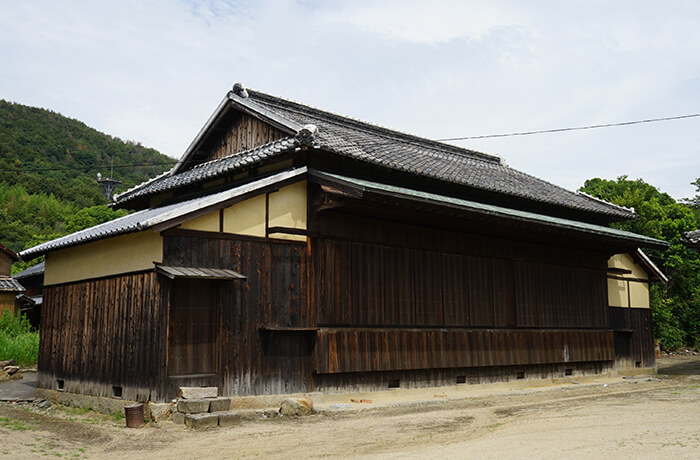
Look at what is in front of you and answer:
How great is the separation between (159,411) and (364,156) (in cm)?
659

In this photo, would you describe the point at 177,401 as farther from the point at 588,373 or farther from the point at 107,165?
the point at 107,165

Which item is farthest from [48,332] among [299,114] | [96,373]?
[299,114]

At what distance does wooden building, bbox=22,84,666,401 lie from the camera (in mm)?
11547

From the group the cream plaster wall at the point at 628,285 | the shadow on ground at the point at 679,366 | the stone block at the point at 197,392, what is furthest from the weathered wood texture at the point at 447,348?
the shadow on ground at the point at 679,366

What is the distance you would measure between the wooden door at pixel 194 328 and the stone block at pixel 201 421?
98cm

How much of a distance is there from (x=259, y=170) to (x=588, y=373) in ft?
39.7

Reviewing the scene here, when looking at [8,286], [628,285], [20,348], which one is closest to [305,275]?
[628,285]

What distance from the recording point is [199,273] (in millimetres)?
11133

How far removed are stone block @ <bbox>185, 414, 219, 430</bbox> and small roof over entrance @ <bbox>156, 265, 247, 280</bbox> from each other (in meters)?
2.36

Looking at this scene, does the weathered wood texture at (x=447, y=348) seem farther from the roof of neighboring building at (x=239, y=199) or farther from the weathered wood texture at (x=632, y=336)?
the roof of neighboring building at (x=239, y=199)

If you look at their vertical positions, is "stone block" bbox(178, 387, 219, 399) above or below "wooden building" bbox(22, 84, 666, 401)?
below

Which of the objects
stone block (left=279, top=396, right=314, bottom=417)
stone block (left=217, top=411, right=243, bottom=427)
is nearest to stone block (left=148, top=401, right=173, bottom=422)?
stone block (left=217, top=411, right=243, bottom=427)

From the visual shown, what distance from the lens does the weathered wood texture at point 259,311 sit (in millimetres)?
11617

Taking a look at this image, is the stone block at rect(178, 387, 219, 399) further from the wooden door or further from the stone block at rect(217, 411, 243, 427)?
the stone block at rect(217, 411, 243, 427)
